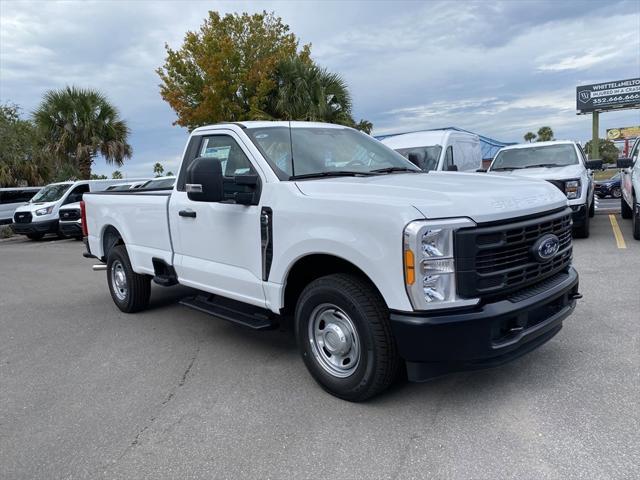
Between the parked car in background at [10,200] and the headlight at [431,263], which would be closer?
the headlight at [431,263]

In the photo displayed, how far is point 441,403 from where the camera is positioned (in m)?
3.48

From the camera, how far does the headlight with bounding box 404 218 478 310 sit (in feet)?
9.64

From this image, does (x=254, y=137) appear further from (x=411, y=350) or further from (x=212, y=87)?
(x=212, y=87)

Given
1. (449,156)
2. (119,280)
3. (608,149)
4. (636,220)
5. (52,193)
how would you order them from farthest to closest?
(608,149)
(52,193)
(449,156)
(636,220)
(119,280)

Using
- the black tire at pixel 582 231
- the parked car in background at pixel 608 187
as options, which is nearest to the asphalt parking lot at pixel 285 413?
the black tire at pixel 582 231

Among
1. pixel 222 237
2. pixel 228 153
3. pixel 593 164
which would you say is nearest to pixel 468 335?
pixel 222 237

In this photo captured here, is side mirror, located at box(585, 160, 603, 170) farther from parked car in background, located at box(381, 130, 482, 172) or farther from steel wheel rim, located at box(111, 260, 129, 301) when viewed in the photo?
steel wheel rim, located at box(111, 260, 129, 301)

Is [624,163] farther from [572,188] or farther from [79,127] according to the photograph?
[79,127]

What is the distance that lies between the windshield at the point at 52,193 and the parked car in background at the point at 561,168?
13648 mm

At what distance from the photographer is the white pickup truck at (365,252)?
3000mm

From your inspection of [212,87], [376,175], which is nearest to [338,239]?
[376,175]

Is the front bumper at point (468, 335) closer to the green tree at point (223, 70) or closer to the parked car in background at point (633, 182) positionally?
the parked car in background at point (633, 182)

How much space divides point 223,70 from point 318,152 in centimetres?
1697

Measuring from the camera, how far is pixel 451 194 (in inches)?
125
